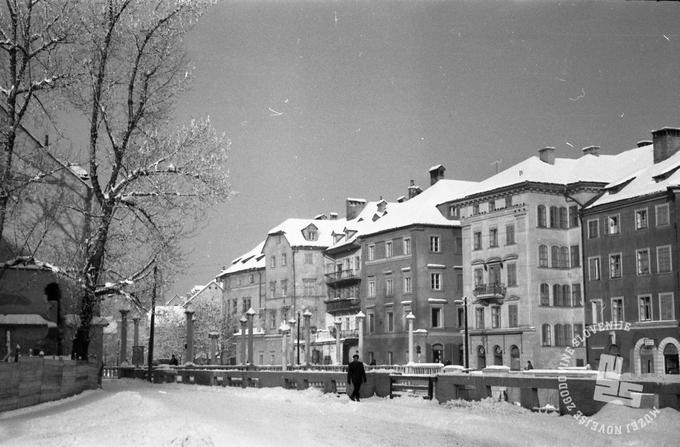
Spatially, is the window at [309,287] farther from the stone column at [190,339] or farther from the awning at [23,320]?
the awning at [23,320]

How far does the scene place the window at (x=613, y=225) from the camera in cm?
5484

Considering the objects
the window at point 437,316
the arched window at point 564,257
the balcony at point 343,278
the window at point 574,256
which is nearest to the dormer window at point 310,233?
Answer: the balcony at point 343,278

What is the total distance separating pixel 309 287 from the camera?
8619 cm

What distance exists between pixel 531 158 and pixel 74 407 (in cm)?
4944

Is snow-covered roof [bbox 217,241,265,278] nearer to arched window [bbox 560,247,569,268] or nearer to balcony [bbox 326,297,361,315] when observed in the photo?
balcony [bbox 326,297,361,315]

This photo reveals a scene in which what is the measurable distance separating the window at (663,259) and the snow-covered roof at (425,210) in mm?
21065

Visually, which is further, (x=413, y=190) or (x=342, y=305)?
(x=413, y=190)

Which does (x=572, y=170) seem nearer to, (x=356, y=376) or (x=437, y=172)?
(x=437, y=172)

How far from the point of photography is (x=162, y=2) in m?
30.8

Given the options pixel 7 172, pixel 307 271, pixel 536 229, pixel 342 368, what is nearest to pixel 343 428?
pixel 7 172

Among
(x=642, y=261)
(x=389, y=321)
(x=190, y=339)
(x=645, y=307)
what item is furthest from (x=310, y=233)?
(x=645, y=307)

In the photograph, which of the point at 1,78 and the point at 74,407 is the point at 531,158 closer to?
the point at 1,78

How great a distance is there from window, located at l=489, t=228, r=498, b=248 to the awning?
34032 millimetres

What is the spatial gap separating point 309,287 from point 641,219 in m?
39.2
